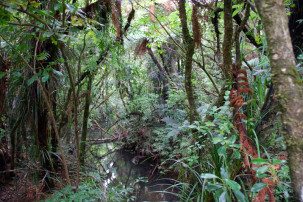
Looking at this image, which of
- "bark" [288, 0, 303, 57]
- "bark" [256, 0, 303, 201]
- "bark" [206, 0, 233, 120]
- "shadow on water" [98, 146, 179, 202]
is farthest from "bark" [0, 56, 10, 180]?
"bark" [288, 0, 303, 57]

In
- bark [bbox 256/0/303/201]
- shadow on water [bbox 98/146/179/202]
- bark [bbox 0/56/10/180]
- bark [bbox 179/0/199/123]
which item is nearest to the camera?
bark [bbox 256/0/303/201]

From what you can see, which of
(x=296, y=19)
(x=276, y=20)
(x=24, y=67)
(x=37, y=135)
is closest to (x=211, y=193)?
(x=276, y=20)

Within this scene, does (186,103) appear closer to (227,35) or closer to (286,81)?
(227,35)

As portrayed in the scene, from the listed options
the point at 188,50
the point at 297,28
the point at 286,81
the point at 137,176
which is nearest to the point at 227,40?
the point at 188,50

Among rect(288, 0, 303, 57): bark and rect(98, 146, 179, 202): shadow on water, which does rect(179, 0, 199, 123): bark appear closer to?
rect(288, 0, 303, 57): bark

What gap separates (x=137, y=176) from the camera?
16.2 feet

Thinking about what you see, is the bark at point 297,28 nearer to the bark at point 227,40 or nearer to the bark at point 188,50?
the bark at point 227,40

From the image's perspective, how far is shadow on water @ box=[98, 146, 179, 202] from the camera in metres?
3.86

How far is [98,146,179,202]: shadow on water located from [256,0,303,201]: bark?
10.8 ft

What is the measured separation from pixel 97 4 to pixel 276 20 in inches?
112

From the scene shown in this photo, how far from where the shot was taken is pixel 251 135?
1.30 metres

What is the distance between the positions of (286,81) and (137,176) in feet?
15.8

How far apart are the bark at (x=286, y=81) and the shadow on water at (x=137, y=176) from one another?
329 centimetres

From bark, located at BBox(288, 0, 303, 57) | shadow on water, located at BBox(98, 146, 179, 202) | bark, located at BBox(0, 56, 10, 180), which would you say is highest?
bark, located at BBox(288, 0, 303, 57)
